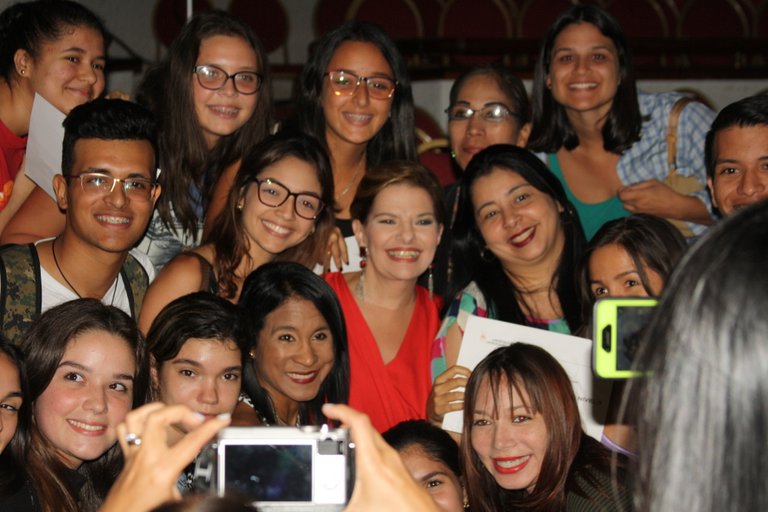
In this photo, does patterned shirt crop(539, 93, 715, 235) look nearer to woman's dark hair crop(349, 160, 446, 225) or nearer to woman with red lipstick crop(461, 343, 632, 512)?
woman's dark hair crop(349, 160, 446, 225)

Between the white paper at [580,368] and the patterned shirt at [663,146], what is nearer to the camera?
the white paper at [580,368]

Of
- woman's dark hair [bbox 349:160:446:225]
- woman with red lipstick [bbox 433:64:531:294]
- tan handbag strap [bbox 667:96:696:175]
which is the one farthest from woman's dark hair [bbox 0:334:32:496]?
tan handbag strap [bbox 667:96:696:175]

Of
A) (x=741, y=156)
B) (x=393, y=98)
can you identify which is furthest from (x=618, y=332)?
(x=393, y=98)

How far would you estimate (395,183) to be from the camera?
3.36 m

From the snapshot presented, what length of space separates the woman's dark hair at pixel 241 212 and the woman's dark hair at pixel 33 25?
74 centimetres

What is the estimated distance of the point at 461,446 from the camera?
265cm

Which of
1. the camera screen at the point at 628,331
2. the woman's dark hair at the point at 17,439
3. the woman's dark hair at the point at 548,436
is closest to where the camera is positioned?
the camera screen at the point at 628,331

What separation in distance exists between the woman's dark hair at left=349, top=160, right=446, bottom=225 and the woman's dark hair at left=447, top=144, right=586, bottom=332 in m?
0.11

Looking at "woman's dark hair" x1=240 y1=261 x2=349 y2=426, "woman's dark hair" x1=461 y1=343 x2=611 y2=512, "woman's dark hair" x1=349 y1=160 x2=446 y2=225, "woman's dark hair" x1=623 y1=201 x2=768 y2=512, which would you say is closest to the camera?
"woman's dark hair" x1=623 y1=201 x2=768 y2=512

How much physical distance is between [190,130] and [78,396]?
1399 mm

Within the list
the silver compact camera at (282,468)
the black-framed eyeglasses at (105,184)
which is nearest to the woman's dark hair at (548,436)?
the silver compact camera at (282,468)

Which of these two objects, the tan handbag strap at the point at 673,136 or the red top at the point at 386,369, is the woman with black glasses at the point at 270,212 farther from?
the tan handbag strap at the point at 673,136

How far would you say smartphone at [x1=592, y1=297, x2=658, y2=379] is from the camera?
1288mm

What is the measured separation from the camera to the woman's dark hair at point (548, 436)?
2.44 metres
